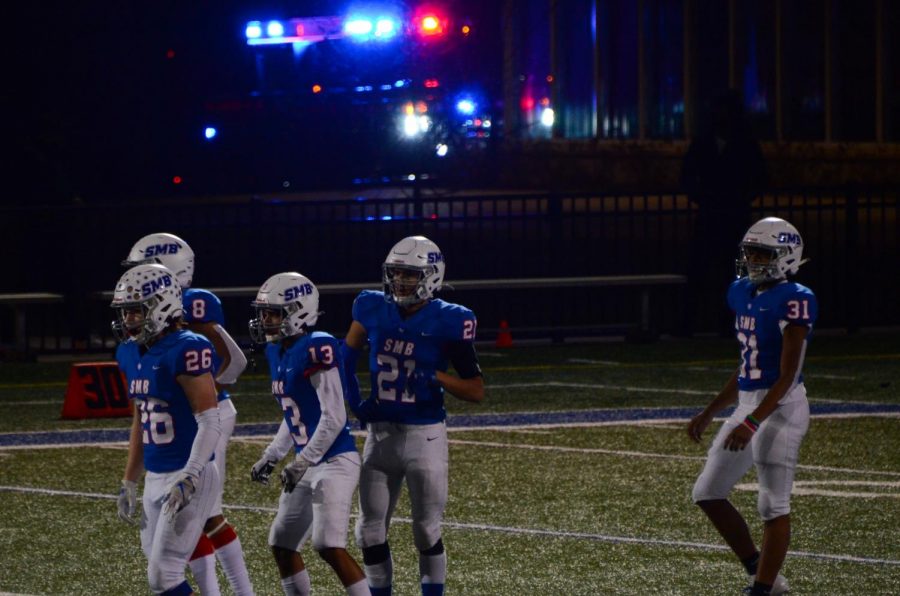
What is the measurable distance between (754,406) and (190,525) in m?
2.59

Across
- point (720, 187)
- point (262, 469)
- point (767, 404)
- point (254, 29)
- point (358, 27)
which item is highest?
point (254, 29)

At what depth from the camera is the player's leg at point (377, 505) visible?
7.15 metres

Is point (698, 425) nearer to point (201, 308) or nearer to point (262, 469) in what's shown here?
point (262, 469)

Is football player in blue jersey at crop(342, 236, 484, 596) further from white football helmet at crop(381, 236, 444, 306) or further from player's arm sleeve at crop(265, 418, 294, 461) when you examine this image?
player's arm sleeve at crop(265, 418, 294, 461)

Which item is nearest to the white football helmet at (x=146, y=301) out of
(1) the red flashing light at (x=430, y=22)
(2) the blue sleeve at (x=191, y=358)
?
(2) the blue sleeve at (x=191, y=358)

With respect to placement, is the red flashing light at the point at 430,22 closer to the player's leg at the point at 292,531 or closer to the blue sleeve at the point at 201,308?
the blue sleeve at the point at 201,308

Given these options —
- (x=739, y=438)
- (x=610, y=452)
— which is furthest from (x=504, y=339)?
(x=739, y=438)

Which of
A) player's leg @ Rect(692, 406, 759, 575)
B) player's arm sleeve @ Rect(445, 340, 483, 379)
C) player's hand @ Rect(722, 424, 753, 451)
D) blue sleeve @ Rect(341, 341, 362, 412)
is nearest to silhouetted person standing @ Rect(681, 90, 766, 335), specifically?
player's leg @ Rect(692, 406, 759, 575)

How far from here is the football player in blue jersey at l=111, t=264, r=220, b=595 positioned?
6.44m

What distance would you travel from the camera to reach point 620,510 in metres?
10.1

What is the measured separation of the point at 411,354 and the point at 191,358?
1.11 meters

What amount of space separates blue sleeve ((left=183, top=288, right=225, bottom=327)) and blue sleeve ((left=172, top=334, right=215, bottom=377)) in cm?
167

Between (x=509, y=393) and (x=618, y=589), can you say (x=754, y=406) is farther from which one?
(x=509, y=393)

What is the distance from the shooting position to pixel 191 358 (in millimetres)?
6441
